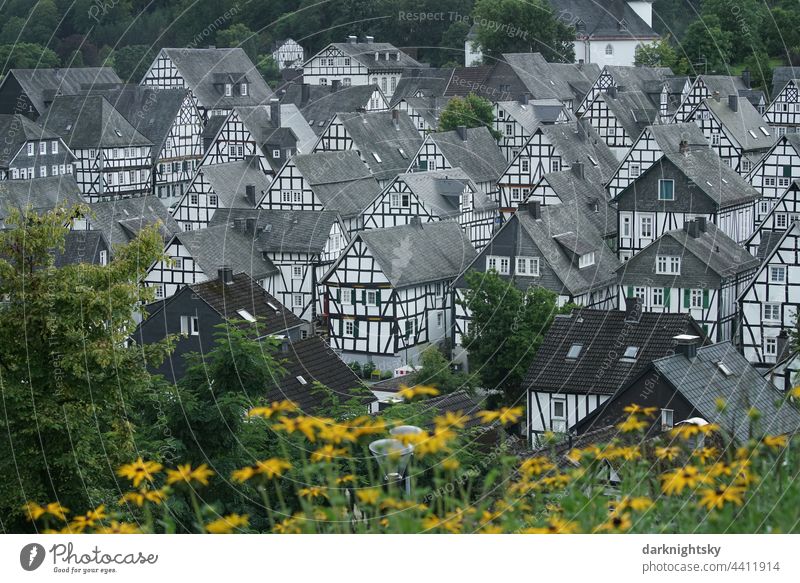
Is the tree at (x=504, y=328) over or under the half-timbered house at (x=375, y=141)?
under

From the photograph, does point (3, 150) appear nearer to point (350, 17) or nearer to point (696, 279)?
point (350, 17)

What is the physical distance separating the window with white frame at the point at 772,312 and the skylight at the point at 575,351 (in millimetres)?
7703

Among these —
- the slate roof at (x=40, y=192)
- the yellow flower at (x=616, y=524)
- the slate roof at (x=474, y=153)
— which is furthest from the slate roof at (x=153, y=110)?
the yellow flower at (x=616, y=524)

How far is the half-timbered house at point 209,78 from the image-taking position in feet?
219

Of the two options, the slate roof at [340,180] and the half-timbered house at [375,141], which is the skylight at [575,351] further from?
the half-timbered house at [375,141]

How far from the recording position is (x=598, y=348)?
86.5ft

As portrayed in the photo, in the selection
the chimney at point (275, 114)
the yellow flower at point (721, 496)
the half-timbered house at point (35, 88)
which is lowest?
the yellow flower at point (721, 496)

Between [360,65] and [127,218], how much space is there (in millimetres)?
26932

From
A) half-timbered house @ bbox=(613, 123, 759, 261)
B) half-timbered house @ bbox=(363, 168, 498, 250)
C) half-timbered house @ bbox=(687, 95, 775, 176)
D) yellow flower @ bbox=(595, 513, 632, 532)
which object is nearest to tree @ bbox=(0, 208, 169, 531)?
yellow flower @ bbox=(595, 513, 632, 532)

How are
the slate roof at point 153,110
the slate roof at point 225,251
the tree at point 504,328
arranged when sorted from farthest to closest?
1. the slate roof at point 153,110
2. the slate roof at point 225,251
3. the tree at point 504,328

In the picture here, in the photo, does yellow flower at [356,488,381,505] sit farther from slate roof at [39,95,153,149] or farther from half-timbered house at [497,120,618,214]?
slate roof at [39,95,153,149]

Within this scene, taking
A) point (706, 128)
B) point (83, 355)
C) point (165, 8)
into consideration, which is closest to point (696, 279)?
point (165, 8)

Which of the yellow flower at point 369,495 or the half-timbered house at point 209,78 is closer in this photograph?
the yellow flower at point 369,495

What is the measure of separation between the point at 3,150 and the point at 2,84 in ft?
41.4
